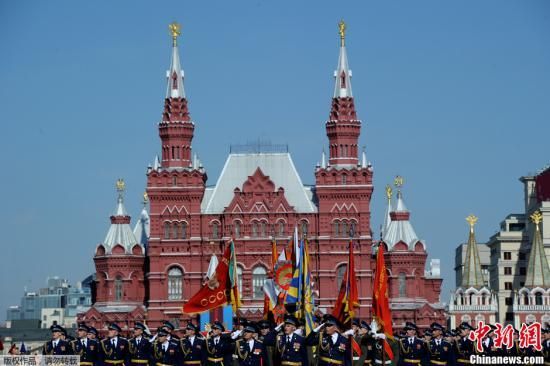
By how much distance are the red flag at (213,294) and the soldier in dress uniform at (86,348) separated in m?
9.71

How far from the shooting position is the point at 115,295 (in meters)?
97.8

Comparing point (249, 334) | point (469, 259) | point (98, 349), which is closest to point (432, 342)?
point (249, 334)

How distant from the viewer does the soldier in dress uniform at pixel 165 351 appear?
3534 centimetres

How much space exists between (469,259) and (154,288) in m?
30.5

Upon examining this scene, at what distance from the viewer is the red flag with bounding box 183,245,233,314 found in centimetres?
4509

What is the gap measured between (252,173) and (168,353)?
211 feet

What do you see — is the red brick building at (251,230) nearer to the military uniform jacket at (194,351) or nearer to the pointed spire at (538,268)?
the pointed spire at (538,268)

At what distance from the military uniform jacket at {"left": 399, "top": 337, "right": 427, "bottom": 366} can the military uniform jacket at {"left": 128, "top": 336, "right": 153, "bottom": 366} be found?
654cm

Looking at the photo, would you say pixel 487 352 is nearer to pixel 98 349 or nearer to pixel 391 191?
pixel 98 349

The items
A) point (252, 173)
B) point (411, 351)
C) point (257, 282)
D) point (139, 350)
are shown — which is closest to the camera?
point (139, 350)

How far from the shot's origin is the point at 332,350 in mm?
31156

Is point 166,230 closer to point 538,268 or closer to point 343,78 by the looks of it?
point 343,78

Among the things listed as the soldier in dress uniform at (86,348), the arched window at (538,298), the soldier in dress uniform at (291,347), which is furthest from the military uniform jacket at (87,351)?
the arched window at (538,298)

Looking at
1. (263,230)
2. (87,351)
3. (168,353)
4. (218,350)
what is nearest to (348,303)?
(218,350)
